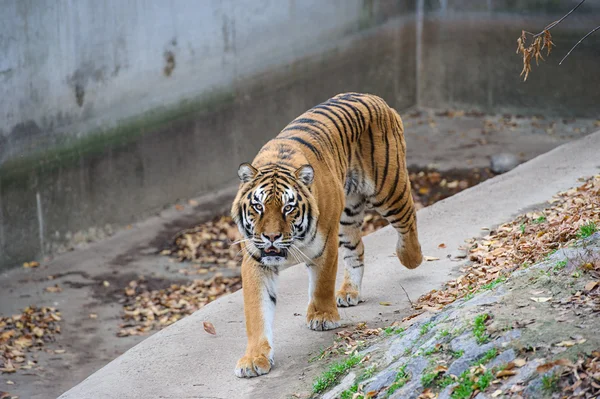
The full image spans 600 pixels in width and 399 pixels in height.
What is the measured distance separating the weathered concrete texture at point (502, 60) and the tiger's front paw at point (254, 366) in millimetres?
9134

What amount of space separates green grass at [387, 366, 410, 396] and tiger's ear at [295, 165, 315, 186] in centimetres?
146

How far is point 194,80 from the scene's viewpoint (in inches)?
431

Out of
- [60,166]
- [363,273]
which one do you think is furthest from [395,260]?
[60,166]

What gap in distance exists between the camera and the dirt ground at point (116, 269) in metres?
7.52

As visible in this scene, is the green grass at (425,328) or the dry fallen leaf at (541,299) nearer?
the dry fallen leaf at (541,299)

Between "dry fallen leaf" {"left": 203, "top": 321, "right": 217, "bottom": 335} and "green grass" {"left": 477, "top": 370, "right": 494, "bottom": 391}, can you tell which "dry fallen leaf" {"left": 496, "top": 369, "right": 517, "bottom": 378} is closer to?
"green grass" {"left": 477, "top": 370, "right": 494, "bottom": 391}

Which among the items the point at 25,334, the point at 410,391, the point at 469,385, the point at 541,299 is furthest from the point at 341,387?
the point at 25,334

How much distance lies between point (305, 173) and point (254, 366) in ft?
4.06

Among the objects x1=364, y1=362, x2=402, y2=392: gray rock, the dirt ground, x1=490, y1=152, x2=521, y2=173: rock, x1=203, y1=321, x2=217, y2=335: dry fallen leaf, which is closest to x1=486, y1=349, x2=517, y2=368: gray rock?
x1=364, y1=362, x2=402, y2=392: gray rock

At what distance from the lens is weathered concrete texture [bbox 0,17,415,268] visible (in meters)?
9.23

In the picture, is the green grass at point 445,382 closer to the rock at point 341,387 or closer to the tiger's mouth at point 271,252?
the rock at point 341,387

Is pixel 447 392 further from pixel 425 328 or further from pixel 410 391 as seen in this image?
pixel 425 328

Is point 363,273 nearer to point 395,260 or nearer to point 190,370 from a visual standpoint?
point 395,260

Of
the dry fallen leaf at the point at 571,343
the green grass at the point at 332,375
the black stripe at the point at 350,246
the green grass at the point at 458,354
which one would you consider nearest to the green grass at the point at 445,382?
the green grass at the point at 458,354
